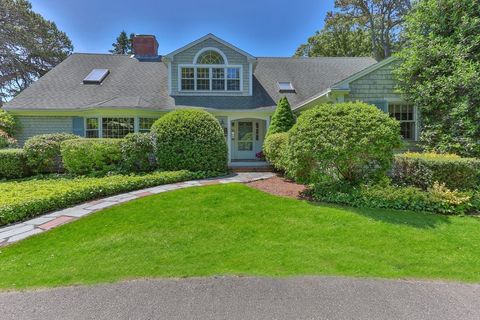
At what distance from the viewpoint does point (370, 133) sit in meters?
6.22

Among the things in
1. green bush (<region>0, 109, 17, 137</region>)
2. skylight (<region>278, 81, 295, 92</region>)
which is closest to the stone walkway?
green bush (<region>0, 109, 17, 137</region>)

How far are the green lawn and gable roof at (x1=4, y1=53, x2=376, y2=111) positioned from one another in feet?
25.2

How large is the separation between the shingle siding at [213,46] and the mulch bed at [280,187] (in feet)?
21.4

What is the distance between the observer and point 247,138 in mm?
14180

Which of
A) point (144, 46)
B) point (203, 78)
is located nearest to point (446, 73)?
point (203, 78)

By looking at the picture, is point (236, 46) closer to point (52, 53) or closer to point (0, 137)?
point (0, 137)

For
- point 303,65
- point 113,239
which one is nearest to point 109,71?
point 303,65

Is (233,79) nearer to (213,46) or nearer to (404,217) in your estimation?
(213,46)

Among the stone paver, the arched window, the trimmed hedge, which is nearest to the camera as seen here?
the stone paver

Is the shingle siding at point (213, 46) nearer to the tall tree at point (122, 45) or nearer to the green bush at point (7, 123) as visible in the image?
the green bush at point (7, 123)

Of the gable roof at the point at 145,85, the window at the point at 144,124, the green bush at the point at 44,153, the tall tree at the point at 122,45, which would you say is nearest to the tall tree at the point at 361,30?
the gable roof at the point at 145,85

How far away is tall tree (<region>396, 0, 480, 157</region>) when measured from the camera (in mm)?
8156

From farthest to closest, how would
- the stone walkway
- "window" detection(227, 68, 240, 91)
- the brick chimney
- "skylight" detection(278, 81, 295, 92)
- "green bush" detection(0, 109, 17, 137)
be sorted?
1. the brick chimney
2. "skylight" detection(278, 81, 295, 92)
3. "window" detection(227, 68, 240, 91)
4. "green bush" detection(0, 109, 17, 137)
5. the stone walkway

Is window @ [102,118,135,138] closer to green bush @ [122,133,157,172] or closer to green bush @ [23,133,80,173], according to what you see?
green bush @ [23,133,80,173]
